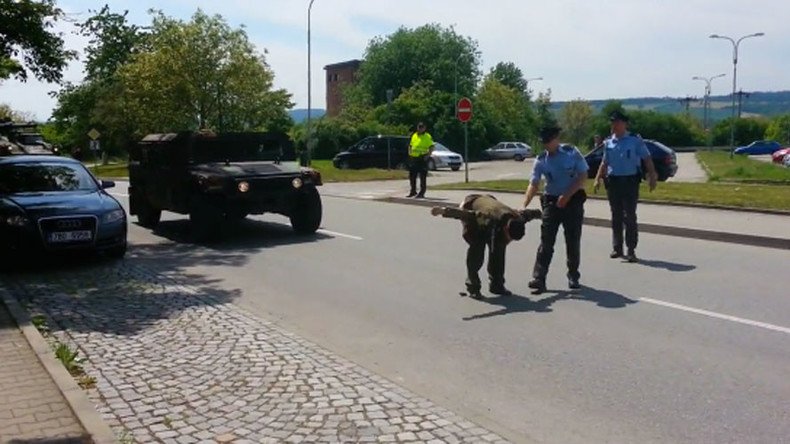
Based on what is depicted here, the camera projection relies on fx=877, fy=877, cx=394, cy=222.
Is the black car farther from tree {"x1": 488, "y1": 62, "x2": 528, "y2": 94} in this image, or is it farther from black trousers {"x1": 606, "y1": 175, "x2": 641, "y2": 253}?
tree {"x1": 488, "y1": 62, "x2": 528, "y2": 94}

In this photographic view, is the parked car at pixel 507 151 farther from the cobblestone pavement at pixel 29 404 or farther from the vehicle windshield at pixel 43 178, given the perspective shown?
the cobblestone pavement at pixel 29 404

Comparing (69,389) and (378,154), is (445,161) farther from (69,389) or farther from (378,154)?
(69,389)

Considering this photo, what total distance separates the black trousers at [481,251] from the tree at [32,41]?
877 cm

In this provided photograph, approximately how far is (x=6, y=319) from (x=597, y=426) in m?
5.53

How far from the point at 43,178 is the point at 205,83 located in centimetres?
3431

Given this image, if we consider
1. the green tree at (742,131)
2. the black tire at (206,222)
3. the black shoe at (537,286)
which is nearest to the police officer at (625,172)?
the black shoe at (537,286)

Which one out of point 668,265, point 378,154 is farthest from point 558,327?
point 378,154

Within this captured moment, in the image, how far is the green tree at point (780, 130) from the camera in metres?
96.1

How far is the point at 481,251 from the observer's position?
8898 mm

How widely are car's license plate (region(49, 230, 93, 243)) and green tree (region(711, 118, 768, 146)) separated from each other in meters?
89.9

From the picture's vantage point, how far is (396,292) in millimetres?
9406

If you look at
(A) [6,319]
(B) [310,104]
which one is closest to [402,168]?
(B) [310,104]

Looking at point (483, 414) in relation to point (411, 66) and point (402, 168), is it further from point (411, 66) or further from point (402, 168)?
point (411, 66)

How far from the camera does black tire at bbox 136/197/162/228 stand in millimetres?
16266
